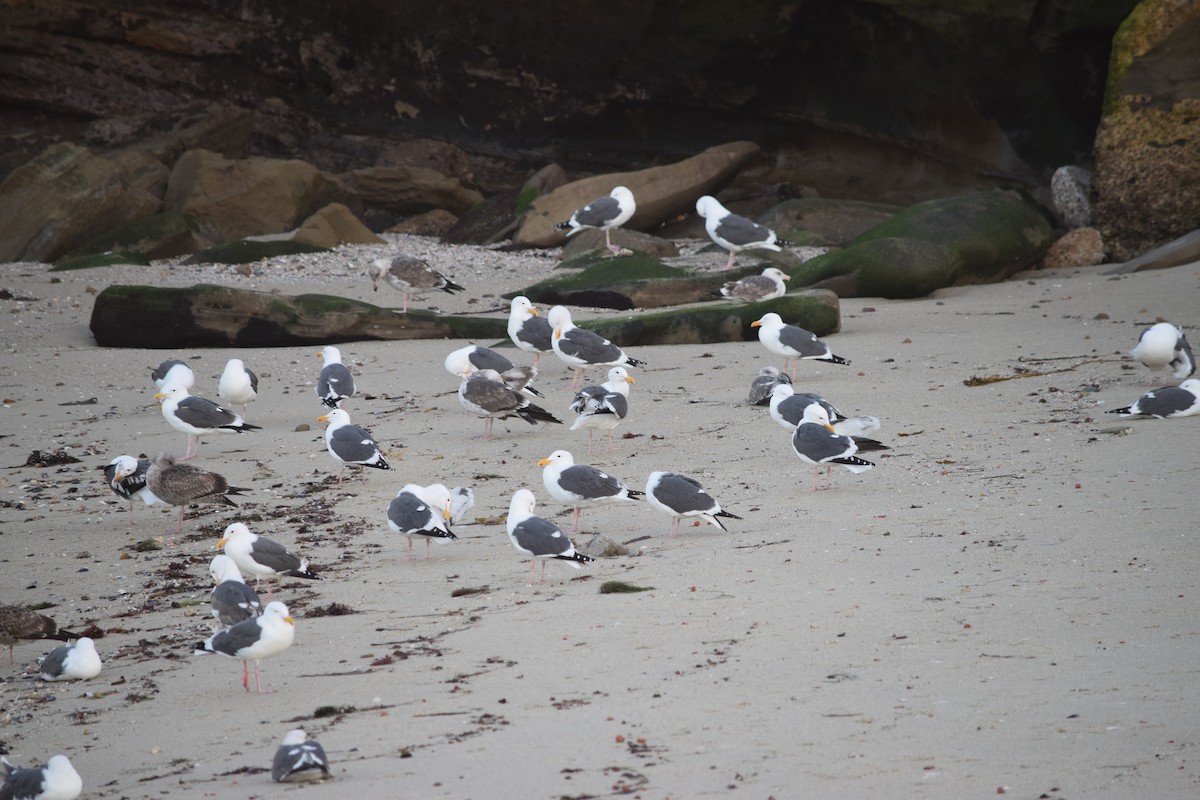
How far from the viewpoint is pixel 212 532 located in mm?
8875

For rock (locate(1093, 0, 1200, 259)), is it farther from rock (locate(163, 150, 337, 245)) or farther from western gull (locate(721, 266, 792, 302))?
rock (locate(163, 150, 337, 245))

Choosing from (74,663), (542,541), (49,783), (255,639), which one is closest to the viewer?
(49,783)

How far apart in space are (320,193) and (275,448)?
40.5 ft

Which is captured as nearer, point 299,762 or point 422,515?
point 299,762

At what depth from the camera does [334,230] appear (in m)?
20.6

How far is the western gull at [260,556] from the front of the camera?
7.20 meters

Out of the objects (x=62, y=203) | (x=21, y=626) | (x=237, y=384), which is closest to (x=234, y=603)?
(x=21, y=626)

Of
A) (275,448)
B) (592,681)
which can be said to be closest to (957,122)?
(275,448)

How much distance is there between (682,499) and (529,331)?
5.46 meters

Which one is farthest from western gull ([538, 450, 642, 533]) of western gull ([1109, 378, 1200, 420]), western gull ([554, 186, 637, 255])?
western gull ([554, 186, 637, 255])

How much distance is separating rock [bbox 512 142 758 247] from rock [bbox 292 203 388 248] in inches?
92.9

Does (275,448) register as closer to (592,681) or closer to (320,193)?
(592,681)

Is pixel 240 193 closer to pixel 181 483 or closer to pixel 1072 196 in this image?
pixel 1072 196

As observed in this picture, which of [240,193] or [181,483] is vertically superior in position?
[240,193]
